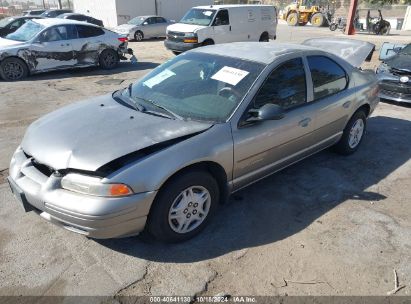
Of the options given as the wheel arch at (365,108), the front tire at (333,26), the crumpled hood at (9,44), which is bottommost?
the front tire at (333,26)

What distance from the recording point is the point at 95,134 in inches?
121

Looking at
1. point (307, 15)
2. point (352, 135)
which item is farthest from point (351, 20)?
point (352, 135)

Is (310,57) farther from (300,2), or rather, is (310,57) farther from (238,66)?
(300,2)

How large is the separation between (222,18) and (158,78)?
11401 millimetres

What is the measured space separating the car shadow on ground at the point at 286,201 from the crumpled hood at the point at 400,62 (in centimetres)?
274

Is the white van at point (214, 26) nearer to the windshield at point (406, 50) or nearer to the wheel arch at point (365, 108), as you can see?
the windshield at point (406, 50)

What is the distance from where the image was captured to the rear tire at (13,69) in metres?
9.63

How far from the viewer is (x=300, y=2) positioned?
35.0m

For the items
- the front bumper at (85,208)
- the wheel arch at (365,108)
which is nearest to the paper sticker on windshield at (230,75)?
the front bumper at (85,208)

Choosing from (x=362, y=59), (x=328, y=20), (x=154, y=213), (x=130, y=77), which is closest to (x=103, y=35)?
(x=130, y=77)

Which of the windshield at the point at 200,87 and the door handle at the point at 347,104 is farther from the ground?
the windshield at the point at 200,87

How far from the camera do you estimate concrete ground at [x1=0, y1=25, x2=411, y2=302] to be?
2812mm

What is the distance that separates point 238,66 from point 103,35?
29.2ft

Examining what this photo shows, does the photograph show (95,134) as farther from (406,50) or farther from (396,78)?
(406,50)
